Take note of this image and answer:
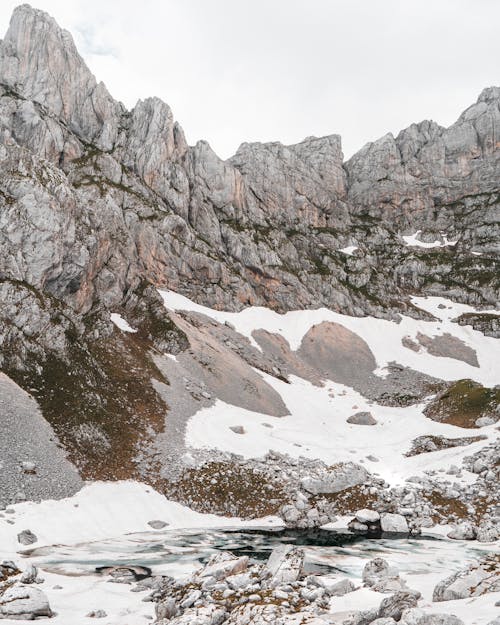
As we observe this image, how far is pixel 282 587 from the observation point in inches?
792

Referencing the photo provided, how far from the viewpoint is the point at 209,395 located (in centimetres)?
7025

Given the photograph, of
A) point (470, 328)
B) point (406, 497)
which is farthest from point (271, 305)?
point (406, 497)

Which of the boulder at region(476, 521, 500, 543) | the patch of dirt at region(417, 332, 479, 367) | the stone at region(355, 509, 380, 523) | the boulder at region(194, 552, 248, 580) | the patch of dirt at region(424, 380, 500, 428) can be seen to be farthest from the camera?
the patch of dirt at region(417, 332, 479, 367)

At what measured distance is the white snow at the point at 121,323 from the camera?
77500 millimetres

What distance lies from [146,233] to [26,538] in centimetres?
8615

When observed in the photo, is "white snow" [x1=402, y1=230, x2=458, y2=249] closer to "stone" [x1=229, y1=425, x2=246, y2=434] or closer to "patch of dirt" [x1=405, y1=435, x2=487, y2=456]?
"patch of dirt" [x1=405, y1=435, x2=487, y2=456]

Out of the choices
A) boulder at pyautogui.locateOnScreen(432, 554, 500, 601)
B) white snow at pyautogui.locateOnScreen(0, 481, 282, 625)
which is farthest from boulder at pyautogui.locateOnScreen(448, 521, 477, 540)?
boulder at pyautogui.locateOnScreen(432, 554, 500, 601)

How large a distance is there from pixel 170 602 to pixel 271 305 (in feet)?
355

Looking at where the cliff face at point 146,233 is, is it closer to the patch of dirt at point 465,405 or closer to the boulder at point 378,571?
the boulder at point 378,571

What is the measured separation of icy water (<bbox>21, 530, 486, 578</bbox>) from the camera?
28.7m

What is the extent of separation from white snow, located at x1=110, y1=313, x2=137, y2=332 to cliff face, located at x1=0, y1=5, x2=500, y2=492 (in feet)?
6.30

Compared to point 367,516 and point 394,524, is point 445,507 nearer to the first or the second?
point 394,524

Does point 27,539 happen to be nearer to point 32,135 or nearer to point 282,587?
point 282,587

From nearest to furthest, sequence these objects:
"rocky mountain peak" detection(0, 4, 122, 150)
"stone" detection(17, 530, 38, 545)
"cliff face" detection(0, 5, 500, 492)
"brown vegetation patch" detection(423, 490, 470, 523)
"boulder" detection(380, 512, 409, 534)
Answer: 1. "stone" detection(17, 530, 38, 545)
2. "boulder" detection(380, 512, 409, 534)
3. "brown vegetation patch" detection(423, 490, 470, 523)
4. "cliff face" detection(0, 5, 500, 492)
5. "rocky mountain peak" detection(0, 4, 122, 150)
